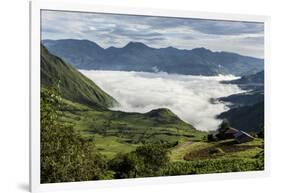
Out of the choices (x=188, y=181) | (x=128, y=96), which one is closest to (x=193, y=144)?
(x=188, y=181)

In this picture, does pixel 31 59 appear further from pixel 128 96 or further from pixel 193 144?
pixel 193 144

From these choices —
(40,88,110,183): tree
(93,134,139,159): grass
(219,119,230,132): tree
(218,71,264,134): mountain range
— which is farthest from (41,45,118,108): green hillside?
(218,71,264,134): mountain range

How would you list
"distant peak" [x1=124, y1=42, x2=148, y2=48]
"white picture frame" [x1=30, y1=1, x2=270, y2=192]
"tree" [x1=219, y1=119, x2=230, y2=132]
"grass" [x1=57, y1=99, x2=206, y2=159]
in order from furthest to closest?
1. "tree" [x1=219, y1=119, x2=230, y2=132]
2. "distant peak" [x1=124, y1=42, x2=148, y2=48]
3. "grass" [x1=57, y1=99, x2=206, y2=159]
4. "white picture frame" [x1=30, y1=1, x2=270, y2=192]

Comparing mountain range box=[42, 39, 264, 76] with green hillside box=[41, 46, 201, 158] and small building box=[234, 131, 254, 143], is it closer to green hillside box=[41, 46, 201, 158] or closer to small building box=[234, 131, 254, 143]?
green hillside box=[41, 46, 201, 158]

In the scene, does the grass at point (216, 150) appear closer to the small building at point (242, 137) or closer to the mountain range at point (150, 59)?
the small building at point (242, 137)

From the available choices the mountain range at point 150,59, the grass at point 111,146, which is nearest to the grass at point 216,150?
the grass at point 111,146

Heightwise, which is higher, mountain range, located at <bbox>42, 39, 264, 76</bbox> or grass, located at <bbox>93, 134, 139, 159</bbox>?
mountain range, located at <bbox>42, 39, 264, 76</bbox>
